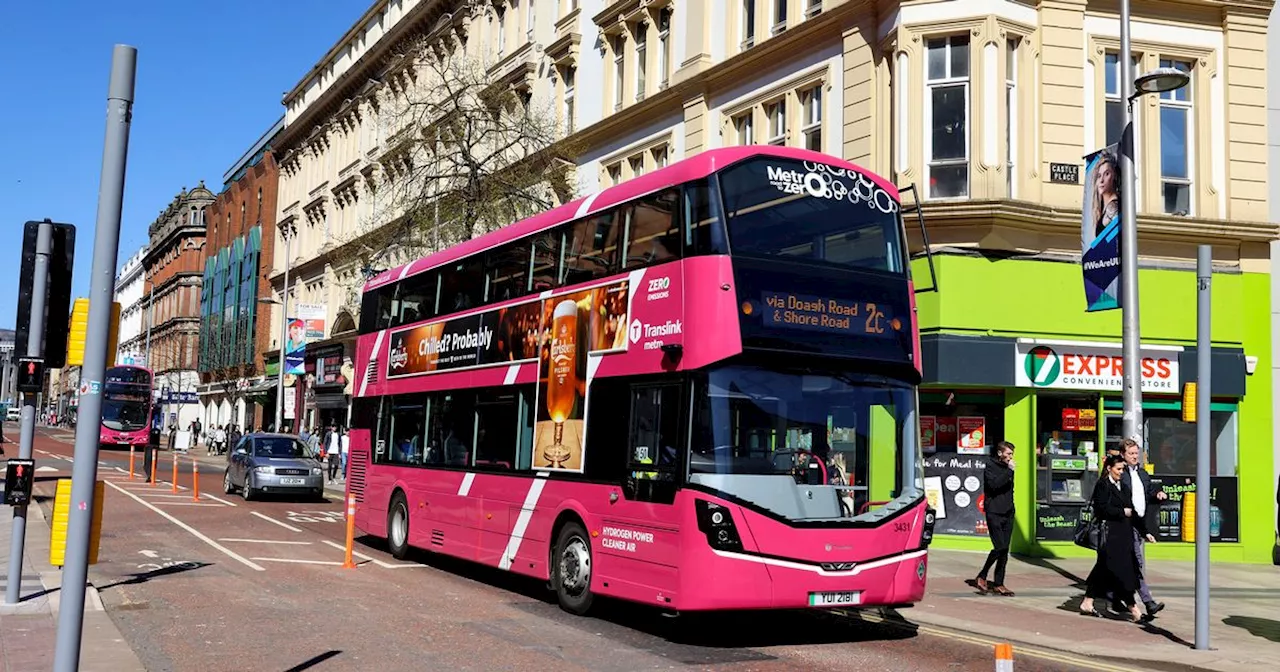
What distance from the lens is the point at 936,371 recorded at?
19797 mm

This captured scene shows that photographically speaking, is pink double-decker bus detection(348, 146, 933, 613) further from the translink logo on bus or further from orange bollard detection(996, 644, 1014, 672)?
orange bollard detection(996, 644, 1014, 672)

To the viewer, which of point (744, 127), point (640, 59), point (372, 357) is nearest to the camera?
point (372, 357)

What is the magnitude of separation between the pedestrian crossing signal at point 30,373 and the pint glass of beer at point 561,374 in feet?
16.6

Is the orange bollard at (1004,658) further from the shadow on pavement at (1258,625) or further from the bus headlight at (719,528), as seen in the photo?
the shadow on pavement at (1258,625)

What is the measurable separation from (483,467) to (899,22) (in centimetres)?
1150

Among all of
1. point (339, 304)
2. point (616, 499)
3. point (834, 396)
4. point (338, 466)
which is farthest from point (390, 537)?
point (339, 304)

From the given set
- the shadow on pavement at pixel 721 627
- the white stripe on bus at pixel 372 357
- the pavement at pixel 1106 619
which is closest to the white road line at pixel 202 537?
the white stripe on bus at pixel 372 357

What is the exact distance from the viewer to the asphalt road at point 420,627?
9.73 metres

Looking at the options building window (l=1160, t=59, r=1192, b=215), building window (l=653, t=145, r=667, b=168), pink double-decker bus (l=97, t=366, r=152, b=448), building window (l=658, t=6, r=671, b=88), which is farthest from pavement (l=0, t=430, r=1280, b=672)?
pink double-decker bus (l=97, t=366, r=152, b=448)

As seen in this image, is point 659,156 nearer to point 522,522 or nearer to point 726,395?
point 522,522

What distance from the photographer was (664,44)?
98.8ft

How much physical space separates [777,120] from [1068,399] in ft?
28.6

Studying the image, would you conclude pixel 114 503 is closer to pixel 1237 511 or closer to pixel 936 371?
pixel 936 371

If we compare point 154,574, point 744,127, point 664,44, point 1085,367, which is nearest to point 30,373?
point 154,574
